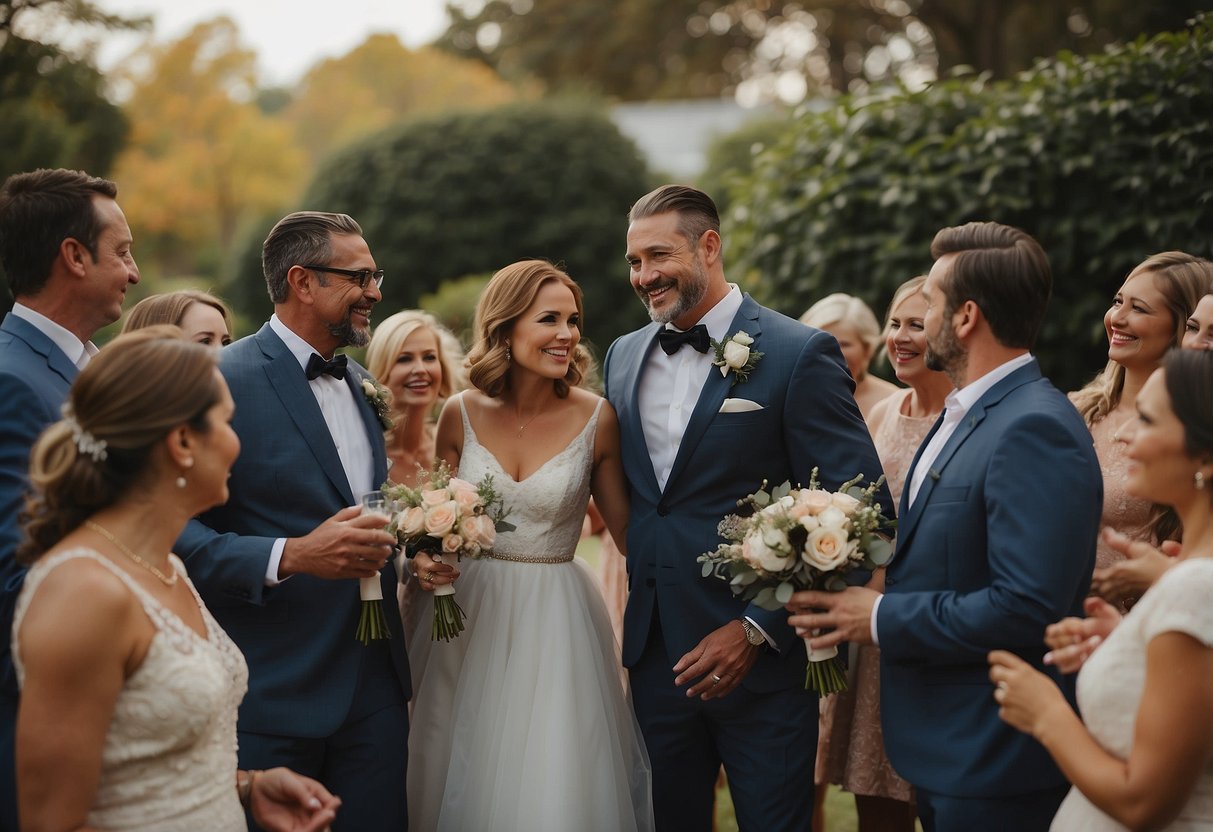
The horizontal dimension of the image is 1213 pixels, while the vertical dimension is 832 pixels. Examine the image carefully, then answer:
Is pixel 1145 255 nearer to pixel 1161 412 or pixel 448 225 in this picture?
pixel 1161 412

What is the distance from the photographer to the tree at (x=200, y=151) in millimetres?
34688

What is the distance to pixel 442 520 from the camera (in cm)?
402

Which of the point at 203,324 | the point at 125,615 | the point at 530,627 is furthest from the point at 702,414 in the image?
the point at 203,324

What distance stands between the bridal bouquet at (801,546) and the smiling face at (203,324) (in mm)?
2838

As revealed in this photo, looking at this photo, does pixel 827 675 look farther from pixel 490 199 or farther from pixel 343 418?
pixel 490 199

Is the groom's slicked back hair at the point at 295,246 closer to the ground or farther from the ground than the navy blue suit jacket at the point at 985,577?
farther from the ground

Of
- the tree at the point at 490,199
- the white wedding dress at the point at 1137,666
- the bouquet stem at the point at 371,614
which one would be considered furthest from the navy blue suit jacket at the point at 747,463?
the tree at the point at 490,199

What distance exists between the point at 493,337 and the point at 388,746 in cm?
178

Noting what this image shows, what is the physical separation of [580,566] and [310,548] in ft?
4.94

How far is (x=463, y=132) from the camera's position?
643 inches

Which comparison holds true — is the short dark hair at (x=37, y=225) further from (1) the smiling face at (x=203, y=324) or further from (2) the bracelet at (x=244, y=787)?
(2) the bracelet at (x=244, y=787)

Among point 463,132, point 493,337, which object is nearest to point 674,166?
Result: point 463,132

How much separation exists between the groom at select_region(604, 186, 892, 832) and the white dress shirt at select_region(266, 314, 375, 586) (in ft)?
3.52

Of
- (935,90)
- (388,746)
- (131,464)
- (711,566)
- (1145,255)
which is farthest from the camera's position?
(935,90)
